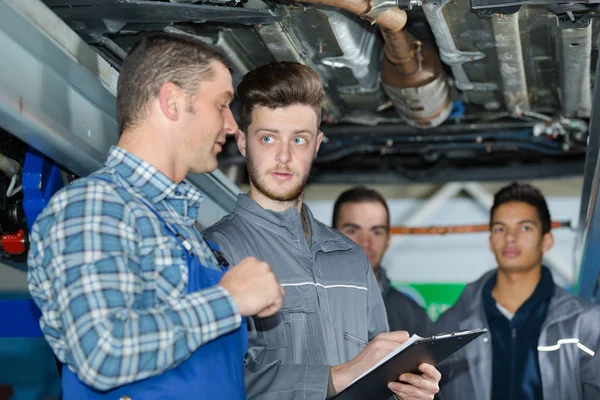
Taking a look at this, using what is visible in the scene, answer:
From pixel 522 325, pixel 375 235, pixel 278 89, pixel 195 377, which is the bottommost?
pixel 195 377

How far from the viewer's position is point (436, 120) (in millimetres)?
3344

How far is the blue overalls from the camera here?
1419 mm

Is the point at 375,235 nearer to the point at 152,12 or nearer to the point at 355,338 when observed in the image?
the point at 355,338

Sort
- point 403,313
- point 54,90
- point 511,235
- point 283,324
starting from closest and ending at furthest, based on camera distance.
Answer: point 54,90 → point 283,324 → point 511,235 → point 403,313

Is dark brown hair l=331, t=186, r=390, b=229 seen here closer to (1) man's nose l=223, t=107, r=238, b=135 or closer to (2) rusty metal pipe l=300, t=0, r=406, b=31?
(2) rusty metal pipe l=300, t=0, r=406, b=31

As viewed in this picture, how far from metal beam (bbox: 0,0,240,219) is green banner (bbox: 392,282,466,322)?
335 cm

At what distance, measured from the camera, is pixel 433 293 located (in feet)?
17.0

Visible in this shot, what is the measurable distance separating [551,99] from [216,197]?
131 cm

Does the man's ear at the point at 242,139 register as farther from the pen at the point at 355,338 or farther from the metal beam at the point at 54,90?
the pen at the point at 355,338

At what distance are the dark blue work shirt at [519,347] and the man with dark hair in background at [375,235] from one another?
0.40m

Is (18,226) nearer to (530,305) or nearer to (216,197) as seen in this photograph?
(216,197)

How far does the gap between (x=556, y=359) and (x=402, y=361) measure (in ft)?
4.97

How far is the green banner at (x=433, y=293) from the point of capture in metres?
5.16

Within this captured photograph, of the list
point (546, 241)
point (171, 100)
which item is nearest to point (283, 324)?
point (171, 100)
